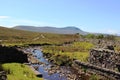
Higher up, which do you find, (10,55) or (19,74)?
(10,55)

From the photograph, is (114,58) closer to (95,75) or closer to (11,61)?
(95,75)

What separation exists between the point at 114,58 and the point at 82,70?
672cm

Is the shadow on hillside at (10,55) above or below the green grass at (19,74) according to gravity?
above

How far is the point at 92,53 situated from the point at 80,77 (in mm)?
8122

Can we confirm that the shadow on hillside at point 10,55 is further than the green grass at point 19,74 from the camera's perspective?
Yes

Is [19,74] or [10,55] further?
[10,55]

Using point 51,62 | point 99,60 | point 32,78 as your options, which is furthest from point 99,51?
point 32,78

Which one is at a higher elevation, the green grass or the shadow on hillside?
the shadow on hillside

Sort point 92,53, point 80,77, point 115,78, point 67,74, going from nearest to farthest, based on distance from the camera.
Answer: point 115,78 → point 80,77 → point 67,74 → point 92,53

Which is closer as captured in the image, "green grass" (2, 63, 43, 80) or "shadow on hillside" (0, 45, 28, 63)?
"green grass" (2, 63, 43, 80)

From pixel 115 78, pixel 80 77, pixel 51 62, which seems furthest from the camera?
pixel 51 62

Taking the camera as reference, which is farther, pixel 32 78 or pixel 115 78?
pixel 115 78

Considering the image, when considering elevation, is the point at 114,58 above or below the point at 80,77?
above

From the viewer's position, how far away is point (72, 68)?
176ft
